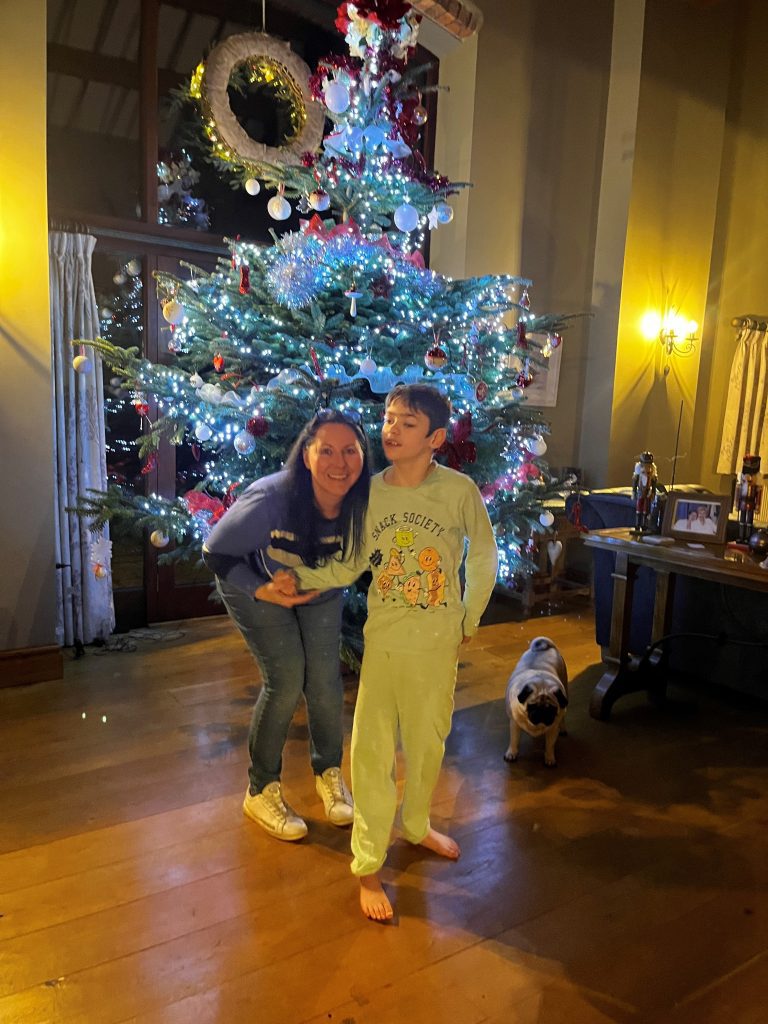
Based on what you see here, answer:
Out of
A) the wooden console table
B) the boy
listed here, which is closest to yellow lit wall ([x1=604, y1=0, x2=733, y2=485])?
the wooden console table

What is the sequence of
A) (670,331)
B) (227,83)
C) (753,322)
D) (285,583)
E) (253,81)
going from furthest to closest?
(753,322), (670,331), (253,81), (227,83), (285,583)

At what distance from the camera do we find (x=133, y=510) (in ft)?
9.59

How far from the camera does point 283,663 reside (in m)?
2.07

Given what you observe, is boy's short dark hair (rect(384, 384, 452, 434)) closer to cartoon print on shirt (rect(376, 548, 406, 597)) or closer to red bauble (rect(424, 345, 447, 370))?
cartoon print on shirt (rect(376, 548, 406, 597))

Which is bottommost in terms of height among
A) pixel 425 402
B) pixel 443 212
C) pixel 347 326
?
pixel 425 402

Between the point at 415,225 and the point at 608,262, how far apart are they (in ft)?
10.6

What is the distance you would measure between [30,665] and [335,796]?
1.74m

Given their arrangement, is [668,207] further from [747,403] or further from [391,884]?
[391,884]

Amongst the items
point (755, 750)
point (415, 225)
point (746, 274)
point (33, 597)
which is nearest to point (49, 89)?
point (415, 225)

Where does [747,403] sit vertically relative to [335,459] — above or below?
above

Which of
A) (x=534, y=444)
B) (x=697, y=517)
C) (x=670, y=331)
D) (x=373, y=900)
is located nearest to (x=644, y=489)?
(x=697, y=517)

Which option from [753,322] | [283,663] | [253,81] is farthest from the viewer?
[753,322]

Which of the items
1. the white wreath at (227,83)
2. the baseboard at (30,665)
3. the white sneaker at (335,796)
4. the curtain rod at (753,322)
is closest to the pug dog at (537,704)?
the white sneaker at (335,796)

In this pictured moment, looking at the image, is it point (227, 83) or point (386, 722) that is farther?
point (227, 83)
